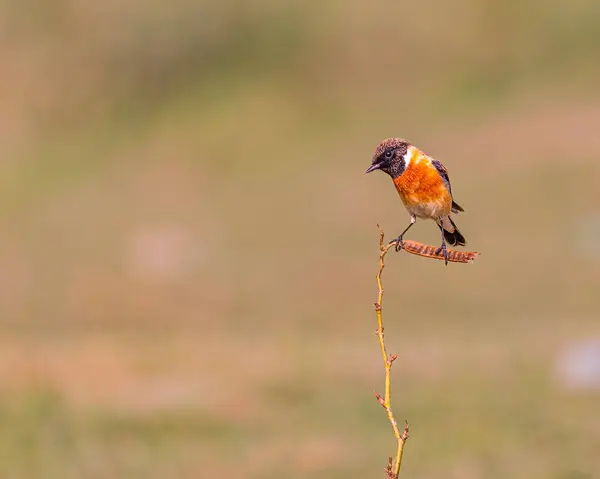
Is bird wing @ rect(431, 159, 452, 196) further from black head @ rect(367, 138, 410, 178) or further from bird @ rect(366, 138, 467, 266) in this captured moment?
black head @ rect(367, 138, 410, 178)

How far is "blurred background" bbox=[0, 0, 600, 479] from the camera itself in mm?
12688

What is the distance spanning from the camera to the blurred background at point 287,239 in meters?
12.7

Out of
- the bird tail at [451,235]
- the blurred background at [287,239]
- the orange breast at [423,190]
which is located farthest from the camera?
the blurred background at [287,239]

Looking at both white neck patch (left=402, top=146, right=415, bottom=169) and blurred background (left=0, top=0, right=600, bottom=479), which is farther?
blurred background (left=0, top=0, right=600, bottom=479)

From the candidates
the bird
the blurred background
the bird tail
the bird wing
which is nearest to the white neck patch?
the bird

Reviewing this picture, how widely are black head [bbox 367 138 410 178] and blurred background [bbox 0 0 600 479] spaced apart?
6.10 metres

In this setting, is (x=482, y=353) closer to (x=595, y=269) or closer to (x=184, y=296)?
(x=595, y=269)

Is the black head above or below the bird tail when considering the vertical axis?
below

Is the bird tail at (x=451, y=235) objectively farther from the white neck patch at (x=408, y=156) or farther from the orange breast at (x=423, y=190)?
the white neck patch at (x=408, y=156)

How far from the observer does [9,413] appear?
13414 mm

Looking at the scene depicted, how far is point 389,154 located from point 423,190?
35 centimetres

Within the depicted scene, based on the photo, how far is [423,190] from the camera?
15.6 feet

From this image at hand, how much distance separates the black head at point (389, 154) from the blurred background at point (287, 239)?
20.0 feet

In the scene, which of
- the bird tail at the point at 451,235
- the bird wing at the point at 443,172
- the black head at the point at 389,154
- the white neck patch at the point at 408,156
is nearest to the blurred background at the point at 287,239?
the bird tail at the point at 451,235
